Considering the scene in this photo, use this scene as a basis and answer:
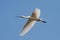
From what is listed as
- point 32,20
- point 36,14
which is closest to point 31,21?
point 32,20

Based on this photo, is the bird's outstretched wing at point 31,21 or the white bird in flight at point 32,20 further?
the bird's outstretched wing at point 31,21

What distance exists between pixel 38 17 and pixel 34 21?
7.9 inches

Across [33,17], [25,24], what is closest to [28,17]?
[33,17]

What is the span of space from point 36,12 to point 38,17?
0.70 feet

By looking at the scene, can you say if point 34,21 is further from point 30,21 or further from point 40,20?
point 40,20

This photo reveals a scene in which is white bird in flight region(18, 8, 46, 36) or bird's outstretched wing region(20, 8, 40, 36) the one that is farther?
bird's outstretched wing region(20, 8, 40, 36)

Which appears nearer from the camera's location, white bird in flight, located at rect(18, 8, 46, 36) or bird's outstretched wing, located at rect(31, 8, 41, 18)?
white bird in flight, located at rect(18, 8, 46, 36)

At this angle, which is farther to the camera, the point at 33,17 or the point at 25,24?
the point at 25,24

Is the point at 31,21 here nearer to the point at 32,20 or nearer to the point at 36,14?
the point at 32,20

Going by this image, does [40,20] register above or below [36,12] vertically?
below

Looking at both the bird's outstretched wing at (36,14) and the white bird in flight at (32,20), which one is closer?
the white bird in flight at (32,20)

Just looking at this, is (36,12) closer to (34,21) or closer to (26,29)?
(34,21)

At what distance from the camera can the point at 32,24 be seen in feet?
12.5

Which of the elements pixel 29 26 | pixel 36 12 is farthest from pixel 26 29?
pixel 36 12
